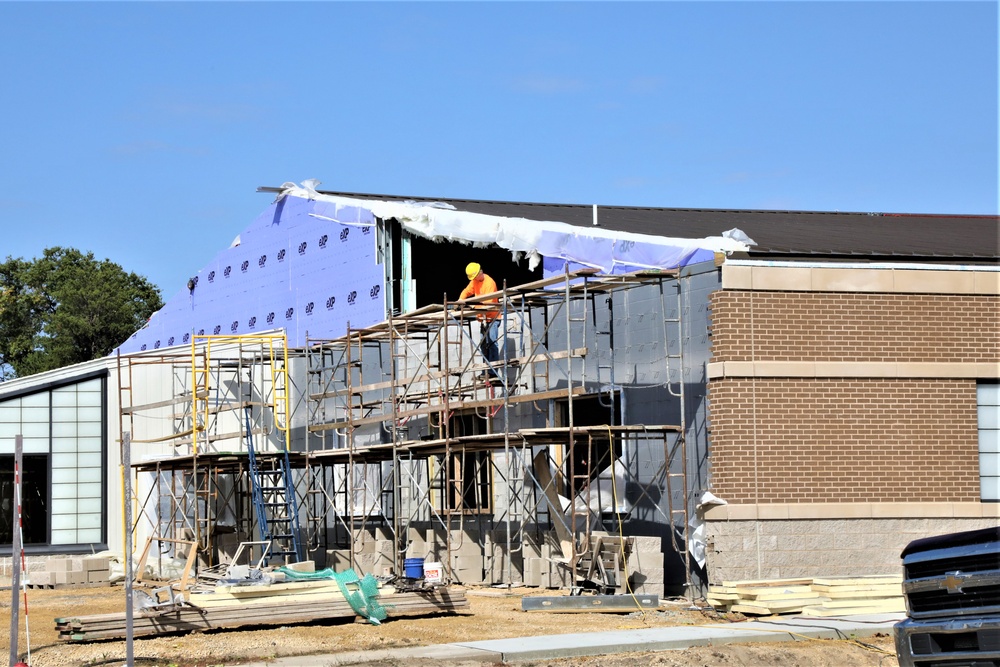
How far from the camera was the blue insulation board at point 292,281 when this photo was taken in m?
30.3

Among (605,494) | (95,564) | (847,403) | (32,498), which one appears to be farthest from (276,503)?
(847,403)

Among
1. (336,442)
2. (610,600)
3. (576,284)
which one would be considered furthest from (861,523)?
(336,442)

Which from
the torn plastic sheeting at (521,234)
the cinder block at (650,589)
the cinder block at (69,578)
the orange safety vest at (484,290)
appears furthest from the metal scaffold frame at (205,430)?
the cinder block at (650,589)

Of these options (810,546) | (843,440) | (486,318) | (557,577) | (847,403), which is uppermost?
(486,318)

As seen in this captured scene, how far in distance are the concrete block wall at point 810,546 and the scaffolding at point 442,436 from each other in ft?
2.78

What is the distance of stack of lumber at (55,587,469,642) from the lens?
16.6 m

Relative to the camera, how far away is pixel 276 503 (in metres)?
27.8

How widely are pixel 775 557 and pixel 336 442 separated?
40.6 ft

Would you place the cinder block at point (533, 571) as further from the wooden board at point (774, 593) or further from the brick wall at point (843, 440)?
the wooden board at point (774, 593)

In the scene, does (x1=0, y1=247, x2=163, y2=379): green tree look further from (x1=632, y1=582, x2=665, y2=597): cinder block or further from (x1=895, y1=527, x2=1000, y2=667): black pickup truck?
(x1=895, y1=527, x2=1000, y2=667): black pickup truck

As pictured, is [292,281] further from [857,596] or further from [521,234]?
[857,596]

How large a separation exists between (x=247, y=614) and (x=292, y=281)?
16000 millimetres

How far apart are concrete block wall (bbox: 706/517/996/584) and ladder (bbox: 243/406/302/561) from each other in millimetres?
9710

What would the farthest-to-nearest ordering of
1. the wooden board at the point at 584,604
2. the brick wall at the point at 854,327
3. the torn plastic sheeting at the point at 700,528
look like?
the brick wall at the point at 854,327, the torn plastic sheeting at the point at 700,528, the wooden board at the point at 584,604
